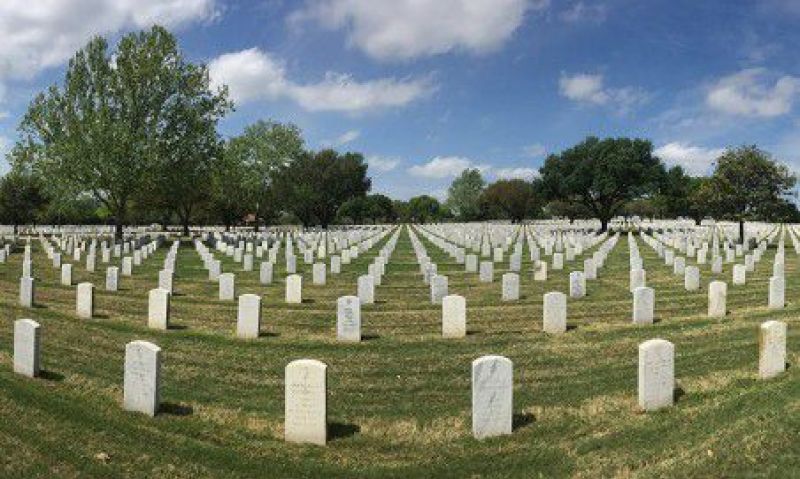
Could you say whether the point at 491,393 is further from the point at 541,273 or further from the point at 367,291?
the point at 541,273

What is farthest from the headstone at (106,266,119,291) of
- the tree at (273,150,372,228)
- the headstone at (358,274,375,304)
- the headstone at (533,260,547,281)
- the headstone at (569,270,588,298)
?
the tree at (273,150,372,228)

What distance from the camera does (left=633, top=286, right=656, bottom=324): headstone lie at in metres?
15.5

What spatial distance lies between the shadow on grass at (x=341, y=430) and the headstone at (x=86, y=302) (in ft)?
30.9

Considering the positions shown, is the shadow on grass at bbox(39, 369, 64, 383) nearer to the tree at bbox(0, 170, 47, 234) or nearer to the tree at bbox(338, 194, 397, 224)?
the tree at bbox(0, 170, 47, 234)

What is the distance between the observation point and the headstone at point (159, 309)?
51.1 feet

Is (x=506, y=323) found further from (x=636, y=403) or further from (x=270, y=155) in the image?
(x=270, y=155)

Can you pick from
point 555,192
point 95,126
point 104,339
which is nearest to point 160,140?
point 95,126

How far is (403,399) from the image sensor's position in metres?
10.6

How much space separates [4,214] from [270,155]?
28210 millimetres

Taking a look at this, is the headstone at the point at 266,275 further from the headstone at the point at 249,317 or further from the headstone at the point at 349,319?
the headstone at the point at 349,319

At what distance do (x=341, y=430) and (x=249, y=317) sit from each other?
6.05 metres

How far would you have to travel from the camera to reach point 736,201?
39.6m

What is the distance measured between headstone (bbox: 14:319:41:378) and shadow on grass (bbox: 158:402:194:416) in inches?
91.9

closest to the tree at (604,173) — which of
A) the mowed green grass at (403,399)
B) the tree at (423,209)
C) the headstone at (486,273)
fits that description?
the headstone at (486,273)
